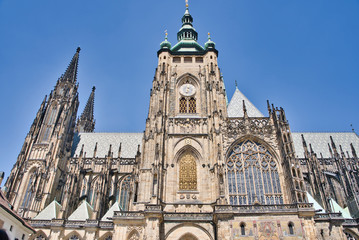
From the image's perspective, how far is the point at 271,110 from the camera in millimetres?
29562

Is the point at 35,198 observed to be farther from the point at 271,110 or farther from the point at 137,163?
the point at 271,110

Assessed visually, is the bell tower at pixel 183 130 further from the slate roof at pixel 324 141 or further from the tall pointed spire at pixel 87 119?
the tall pointed spire at pixel 87 119

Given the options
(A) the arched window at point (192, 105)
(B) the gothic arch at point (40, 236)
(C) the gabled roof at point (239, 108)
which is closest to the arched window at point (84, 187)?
(B) the gothic arch at point (40, 236)

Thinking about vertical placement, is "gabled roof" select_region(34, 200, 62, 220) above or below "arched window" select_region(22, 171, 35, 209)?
below

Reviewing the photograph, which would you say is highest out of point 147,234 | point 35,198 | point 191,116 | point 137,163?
point 191,116

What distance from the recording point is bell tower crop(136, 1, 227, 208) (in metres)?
25.3

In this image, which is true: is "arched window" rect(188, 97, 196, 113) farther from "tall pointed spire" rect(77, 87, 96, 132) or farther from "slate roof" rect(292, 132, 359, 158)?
"tall pointed spire" rect(77, 87, 96, 132)

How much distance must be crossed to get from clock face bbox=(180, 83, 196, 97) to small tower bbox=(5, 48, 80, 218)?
17.1 meters

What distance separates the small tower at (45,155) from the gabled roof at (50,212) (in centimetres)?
156

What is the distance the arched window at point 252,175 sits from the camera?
25172 millimetres

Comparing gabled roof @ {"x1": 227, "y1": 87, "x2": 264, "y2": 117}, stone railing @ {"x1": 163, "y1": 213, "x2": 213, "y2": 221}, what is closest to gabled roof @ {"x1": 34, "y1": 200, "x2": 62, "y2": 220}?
stone railing @ {"x1": 163, "y1": 213, "x2": 213, "y2": 221}

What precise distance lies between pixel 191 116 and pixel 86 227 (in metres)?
15.2

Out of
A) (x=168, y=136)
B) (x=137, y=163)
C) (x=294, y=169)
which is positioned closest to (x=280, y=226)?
(x=294, y=169)

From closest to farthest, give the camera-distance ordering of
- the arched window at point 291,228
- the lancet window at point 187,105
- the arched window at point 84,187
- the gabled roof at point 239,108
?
the arched window at point 291,228
the lancet window at point 187,105
the gabled roof at point 239,108
the arched window at point 84,187
